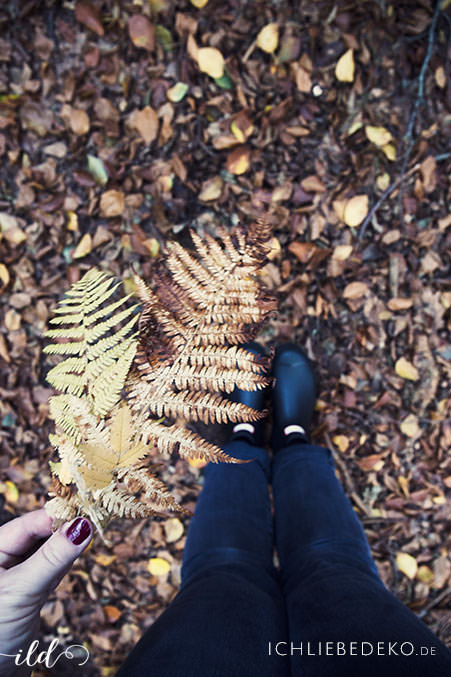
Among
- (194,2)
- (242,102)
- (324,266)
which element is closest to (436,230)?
(324,266)

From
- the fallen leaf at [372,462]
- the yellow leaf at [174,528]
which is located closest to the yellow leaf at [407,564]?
the fallen leaf at [372,462]

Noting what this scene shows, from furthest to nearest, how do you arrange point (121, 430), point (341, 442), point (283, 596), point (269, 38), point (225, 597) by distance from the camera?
point (341, 442) → point (269, 38) → point (283, 596) → point (225, 597) → point (121, 430)

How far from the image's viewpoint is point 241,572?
1021 millimetres

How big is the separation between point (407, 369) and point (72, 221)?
4.55ft

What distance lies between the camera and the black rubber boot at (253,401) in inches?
56.8

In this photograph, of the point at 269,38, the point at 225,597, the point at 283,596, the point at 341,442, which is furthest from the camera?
the point at 341,442

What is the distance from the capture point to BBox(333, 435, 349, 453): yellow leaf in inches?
59.3

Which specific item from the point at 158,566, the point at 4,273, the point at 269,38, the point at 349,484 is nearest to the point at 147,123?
the point at 269,38

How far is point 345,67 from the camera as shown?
4.64 ft

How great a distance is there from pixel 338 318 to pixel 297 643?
101 cm

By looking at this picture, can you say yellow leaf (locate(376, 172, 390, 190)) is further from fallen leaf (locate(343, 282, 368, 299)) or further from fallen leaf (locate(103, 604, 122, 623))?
fallen leaf (locate(103, 604, 122, 623))

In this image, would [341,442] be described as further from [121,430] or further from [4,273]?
[4,273]

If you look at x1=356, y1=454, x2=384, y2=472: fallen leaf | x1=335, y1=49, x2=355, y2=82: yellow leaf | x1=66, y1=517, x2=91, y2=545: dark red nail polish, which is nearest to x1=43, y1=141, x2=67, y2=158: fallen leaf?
x1=335, y1=49, x2=355, y2=82: yellow leaf

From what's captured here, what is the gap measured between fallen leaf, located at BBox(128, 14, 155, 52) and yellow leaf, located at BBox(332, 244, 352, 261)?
991mm
